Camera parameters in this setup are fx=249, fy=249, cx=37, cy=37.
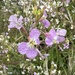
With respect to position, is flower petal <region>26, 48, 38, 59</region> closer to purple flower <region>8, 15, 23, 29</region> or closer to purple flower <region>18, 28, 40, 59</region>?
purple flower <region>18, 28, 40, 59</region>

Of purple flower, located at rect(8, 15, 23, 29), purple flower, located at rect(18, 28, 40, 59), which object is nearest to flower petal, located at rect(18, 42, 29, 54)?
purple flower, located at rect(18, 28, 40, 59)

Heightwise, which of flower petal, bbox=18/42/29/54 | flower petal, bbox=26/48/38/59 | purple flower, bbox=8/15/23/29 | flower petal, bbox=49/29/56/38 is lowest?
flower petal, bbox=26/48/38/59

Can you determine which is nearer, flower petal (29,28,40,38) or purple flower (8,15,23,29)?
flower petal (29,28,40,38)

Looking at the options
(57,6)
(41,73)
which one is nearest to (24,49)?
(41,73)

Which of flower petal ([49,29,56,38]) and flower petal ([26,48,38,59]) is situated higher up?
flower petal ([49,29,56,38])

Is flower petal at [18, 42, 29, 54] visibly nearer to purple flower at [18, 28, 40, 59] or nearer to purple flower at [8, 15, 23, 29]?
purple flower at [18, 28, 40, 59]

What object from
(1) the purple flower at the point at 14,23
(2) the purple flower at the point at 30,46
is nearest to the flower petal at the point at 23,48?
(2) the purple flower at the point at 30,46

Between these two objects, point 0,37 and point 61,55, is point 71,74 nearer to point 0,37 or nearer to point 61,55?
point 61,55

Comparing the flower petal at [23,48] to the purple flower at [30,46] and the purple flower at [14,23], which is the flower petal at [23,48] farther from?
the purple flower at [14,23]
